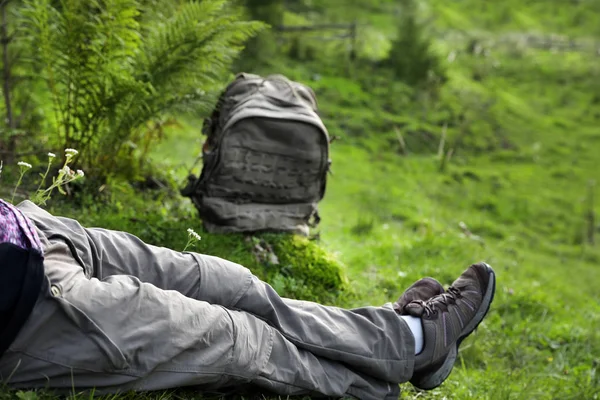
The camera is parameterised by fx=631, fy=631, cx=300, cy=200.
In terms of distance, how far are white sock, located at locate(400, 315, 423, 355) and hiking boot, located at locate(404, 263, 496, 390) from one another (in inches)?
0.9

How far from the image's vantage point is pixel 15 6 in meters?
5.40

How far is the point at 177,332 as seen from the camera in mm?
2348

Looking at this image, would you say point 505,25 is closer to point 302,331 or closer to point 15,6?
point 15,6

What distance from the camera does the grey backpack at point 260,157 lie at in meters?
4.29

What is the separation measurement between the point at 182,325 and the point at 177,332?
0.03 m


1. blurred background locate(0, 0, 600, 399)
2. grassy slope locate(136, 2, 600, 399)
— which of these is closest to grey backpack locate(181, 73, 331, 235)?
→ blurred background locate(0, 0, 600, 399)

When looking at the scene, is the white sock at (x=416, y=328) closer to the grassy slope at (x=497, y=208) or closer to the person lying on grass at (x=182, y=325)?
the person lying on grass at (x=182, y=325)

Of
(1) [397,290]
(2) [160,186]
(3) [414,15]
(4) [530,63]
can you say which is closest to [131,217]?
(2) [160,186]

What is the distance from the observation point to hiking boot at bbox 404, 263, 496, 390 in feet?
9.43

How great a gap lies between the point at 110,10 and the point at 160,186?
1605 mm

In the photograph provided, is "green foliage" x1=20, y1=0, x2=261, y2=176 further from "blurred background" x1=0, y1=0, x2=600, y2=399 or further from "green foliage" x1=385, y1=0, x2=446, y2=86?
"green foliage" x1=385, y1=0, x2=446, y2=86

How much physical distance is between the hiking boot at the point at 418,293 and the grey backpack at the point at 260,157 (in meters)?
1.49

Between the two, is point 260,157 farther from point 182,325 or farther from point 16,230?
point 16,230

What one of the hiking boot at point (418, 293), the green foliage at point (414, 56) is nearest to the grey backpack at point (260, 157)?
the hiking boot at point (418, 293)
